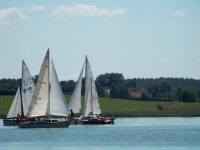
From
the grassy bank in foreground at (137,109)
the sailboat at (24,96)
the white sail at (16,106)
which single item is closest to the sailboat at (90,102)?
the sailboat at (24,96)

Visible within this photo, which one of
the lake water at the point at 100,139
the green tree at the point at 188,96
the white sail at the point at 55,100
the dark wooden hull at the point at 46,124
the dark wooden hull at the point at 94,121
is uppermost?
the green tree at the point at 188,96

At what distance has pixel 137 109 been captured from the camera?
495 feet

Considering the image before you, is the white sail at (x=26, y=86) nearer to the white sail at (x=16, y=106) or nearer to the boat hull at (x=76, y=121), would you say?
the white sail at (x=16, y=106)

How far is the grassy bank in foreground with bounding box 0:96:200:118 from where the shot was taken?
13725 cm

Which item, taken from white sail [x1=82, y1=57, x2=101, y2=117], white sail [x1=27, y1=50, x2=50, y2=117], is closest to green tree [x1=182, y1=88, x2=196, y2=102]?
white sail [x1=82, y1=57, x2=101, y2=117]

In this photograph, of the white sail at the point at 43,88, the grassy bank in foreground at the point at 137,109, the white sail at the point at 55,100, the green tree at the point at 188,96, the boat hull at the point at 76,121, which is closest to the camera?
the white sail at the point at 55,100

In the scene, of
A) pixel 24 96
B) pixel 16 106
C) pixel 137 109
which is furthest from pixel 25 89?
pixel 137 109

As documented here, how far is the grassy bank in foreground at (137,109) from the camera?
137250mm

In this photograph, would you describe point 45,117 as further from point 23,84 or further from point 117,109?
point 117,109

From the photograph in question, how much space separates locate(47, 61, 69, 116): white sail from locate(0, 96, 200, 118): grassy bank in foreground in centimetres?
3989

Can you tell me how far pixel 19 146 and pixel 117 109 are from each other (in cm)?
8308

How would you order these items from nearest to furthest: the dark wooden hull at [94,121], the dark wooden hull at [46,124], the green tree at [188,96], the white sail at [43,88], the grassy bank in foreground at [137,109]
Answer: the dark wooden hull at [46,124] → the white sail at [43,88] → the dark wooden hull at [94,121] → the grassy bank in foreground at [137,109] → the green tree at [188,96]

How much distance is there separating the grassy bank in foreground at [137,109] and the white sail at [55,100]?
39887 millimetres

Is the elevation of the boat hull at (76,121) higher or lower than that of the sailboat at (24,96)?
lower
